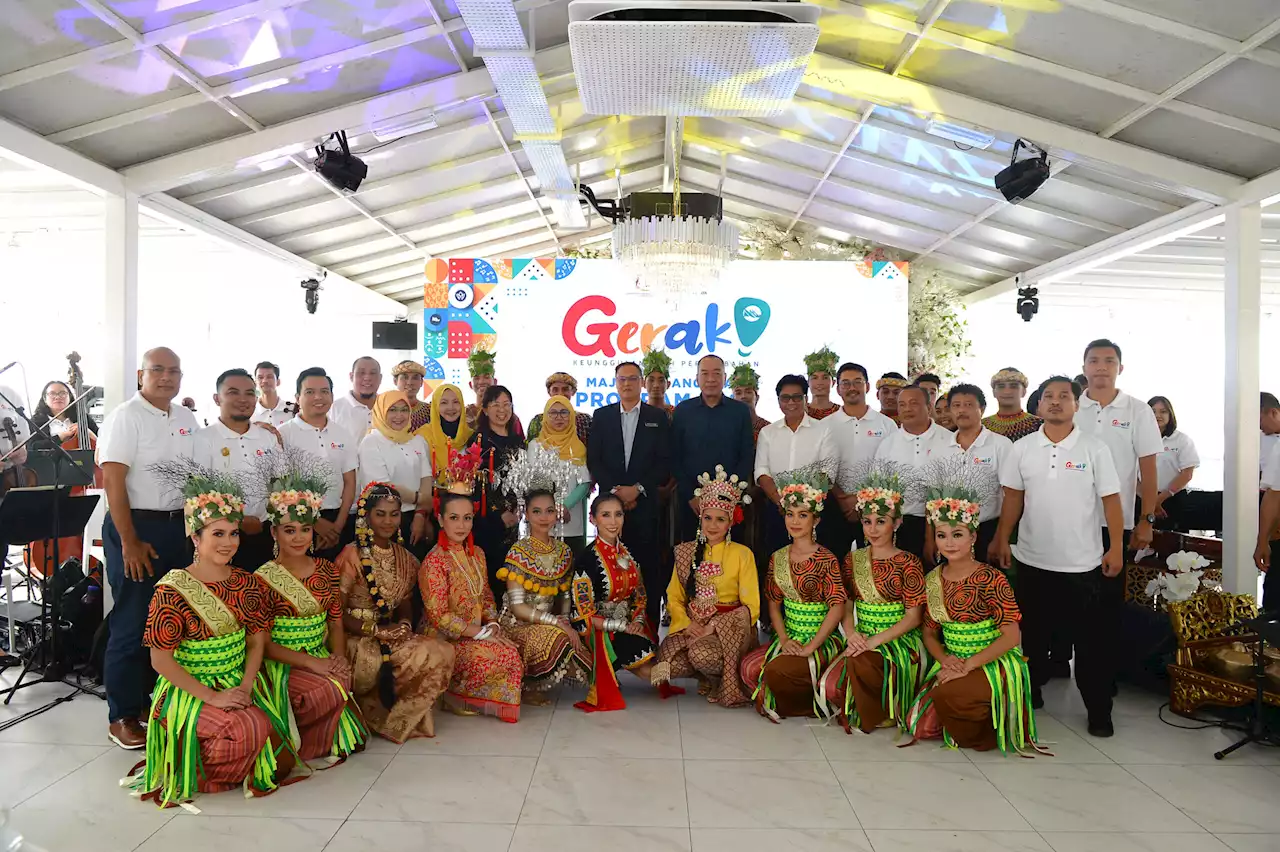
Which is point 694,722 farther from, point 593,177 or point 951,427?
point 593,177

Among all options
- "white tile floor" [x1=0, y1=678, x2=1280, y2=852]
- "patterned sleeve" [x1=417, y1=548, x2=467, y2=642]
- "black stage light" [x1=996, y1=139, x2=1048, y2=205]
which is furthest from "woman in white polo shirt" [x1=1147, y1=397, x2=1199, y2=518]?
"patterned sleeve" [x1=417, y1=548, x2=467, y2=642]

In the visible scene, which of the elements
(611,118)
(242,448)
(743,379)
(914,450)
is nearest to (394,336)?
(611,118)

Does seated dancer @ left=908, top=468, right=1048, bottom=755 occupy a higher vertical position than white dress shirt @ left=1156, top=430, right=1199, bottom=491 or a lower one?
lower

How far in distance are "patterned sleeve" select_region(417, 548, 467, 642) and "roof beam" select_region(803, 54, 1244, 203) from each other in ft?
13.2

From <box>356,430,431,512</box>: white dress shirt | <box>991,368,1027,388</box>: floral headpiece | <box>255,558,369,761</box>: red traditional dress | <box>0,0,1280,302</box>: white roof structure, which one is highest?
<box>0,0,1280,302</box>: white roof structure

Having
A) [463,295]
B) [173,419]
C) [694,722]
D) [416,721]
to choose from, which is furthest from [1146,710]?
[463,295]

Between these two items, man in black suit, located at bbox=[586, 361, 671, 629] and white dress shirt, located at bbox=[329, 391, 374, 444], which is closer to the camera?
man in black suit, located at bbox=[586, 361, 671, 629]

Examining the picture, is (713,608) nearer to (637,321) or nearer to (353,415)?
(353,415)

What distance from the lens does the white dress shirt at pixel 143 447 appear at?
354cm

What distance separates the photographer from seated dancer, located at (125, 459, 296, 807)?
301 centimetres

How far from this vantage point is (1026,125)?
5289 millimetres

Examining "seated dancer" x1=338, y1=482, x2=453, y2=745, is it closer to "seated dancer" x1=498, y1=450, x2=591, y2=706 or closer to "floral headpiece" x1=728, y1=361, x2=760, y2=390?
"seated dancer" x1=498, y1=450, x2=591, y2=706

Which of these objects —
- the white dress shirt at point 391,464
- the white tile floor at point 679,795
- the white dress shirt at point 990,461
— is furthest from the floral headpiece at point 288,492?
the white dress shirt at point 990,461

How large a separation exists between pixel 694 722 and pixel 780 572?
0.81 metres
